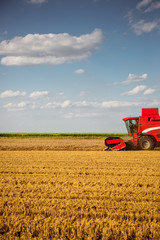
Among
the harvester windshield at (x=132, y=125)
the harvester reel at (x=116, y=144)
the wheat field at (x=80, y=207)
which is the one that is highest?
the harvester windshield at (x=132, y=125)

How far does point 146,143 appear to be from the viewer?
15.0 m

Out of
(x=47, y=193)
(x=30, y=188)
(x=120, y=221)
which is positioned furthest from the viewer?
(x=30, y=188)

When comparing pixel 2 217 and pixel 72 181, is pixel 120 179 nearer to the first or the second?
pixel 72 181

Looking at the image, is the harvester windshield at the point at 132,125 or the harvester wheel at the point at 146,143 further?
the harvester windshield at the point at 132,125

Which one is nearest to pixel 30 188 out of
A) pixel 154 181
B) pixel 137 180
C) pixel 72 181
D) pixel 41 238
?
pixel 72 181

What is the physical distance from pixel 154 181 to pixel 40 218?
371 cm

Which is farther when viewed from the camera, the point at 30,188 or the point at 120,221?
the point at 30,188

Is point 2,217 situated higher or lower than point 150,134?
lower

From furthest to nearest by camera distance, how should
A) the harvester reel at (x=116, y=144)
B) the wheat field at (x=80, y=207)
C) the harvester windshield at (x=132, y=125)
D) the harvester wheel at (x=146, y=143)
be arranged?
the harvester windshield at (x=132, y=125) < the harvester wheel at (x=146, y=143) < the harvester reel at (x=116, y=144) < the wheat field at (x=80, y=207)

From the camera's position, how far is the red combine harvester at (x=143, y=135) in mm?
14977

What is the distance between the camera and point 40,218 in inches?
140

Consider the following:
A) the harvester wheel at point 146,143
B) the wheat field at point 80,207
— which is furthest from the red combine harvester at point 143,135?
the wheat field at point 80,207

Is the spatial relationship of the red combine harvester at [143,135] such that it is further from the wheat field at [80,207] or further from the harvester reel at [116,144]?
the wheat field at [80,207]

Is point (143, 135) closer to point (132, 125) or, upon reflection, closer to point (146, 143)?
point (146, 143)
